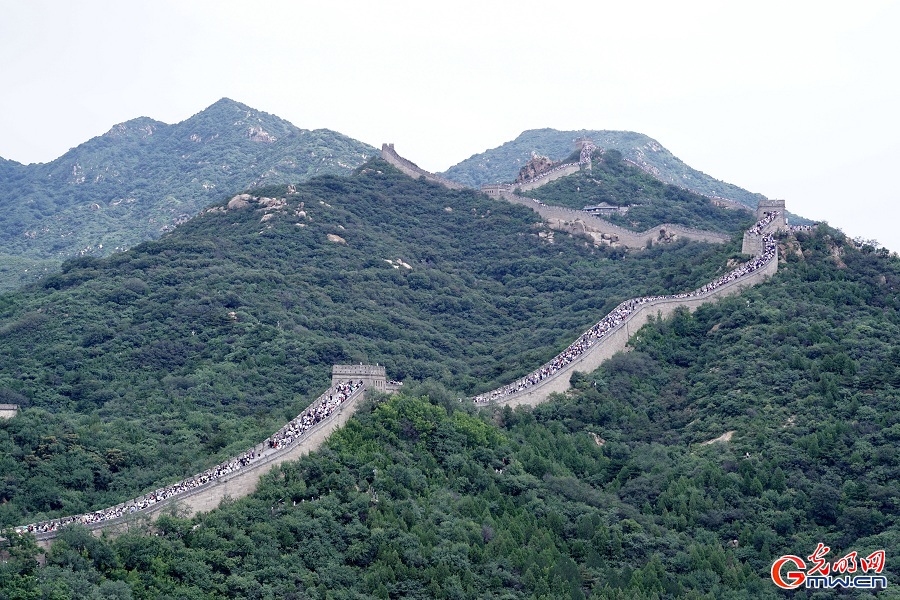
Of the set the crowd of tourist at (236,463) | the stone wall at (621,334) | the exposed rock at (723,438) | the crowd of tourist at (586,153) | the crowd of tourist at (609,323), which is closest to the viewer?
the crowd of tourist at (236,463)

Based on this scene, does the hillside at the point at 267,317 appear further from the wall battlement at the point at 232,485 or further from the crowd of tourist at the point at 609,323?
the wall battlement at the point at 232,485

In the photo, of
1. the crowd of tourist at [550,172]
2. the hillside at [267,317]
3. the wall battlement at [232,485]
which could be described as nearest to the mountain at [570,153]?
the crowd of tourist at [550,172]

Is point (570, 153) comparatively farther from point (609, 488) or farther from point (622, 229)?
point (609, 488)

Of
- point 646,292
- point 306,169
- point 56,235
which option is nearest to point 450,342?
point 646,292

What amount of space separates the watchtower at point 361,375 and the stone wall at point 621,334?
724 cm

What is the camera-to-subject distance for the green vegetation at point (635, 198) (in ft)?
362

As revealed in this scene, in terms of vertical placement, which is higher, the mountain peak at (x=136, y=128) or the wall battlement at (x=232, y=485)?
the mountain peak at (x=136, y=128)

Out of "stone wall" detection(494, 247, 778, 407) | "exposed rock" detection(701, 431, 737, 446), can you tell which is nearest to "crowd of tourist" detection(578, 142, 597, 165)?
"stone wall" detection(494, 247, 778, 407)

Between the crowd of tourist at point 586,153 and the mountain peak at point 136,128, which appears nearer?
the crowd of tourist at point 586,153

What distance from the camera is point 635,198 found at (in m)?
116

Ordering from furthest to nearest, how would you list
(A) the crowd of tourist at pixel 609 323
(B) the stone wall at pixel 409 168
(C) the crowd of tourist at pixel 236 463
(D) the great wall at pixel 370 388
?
(B) the stone wall at pixel 409 168 < (A) the crowd of tourist at pixel 609 323 < (D) the great wall at pixel 370 388 < (C) the crowd of tourist at pixel 236 463

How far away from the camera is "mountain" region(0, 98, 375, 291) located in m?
143

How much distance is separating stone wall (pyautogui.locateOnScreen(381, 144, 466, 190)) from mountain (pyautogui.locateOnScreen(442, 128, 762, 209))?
96.4 feet

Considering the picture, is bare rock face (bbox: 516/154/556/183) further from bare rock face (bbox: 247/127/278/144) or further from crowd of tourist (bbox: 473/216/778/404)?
bare rock face (bbox: 247/127/278/144)
